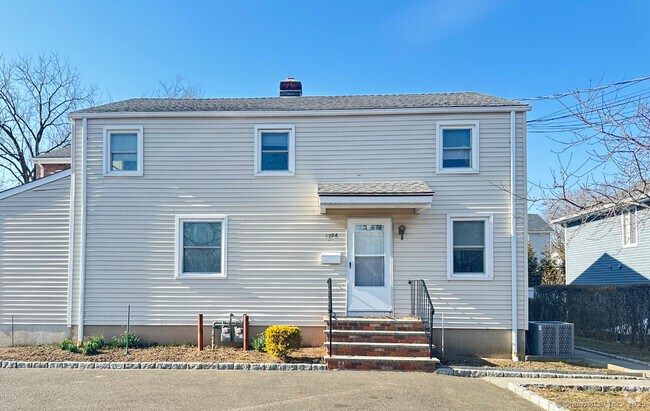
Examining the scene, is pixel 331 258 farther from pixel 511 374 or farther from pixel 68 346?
pixel 68 346

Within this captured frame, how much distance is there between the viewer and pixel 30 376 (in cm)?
851

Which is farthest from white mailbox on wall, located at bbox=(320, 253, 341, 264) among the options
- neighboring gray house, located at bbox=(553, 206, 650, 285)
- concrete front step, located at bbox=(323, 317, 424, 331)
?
neighboring gray house, located at bbox=(553, 206, 650, 285)

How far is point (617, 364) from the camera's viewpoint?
10.1m

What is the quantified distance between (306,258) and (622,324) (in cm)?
867

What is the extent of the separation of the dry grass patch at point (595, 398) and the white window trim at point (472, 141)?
4.68 meters

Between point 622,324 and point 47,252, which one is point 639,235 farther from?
point 47,252

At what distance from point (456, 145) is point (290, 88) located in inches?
201

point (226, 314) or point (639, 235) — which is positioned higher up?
point (639, 235)

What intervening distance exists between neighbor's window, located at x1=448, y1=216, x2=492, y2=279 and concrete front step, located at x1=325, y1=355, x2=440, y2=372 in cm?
225

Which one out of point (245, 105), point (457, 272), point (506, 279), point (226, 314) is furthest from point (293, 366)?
point (245, 105)

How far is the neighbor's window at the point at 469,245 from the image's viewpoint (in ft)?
34.7

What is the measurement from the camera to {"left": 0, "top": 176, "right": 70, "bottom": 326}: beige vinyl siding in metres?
10.9

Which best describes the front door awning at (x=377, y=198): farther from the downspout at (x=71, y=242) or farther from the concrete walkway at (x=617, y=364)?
the downspout at (x=71, y=242)

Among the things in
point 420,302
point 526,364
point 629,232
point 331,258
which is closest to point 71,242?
point 331,258
